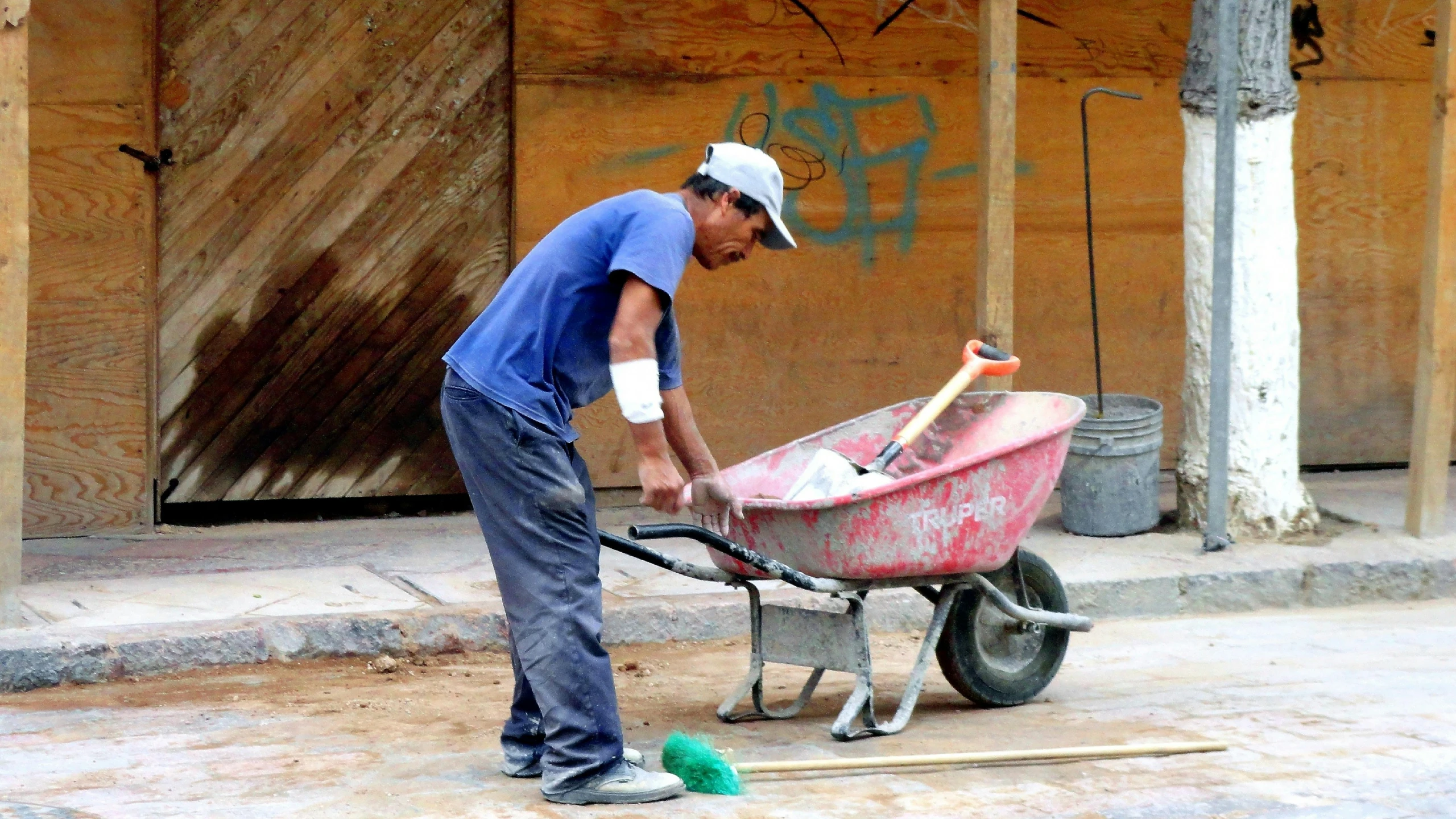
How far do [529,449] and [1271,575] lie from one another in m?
4.05

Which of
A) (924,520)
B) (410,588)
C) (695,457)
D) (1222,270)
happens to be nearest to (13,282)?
(410,588)

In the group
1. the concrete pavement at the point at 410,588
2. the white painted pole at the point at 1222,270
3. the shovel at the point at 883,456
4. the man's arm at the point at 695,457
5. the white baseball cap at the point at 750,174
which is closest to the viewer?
the white baseball cap at the point at 750,174

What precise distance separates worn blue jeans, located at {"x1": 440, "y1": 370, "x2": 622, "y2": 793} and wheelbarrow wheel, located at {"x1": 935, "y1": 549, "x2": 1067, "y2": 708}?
4.60ft

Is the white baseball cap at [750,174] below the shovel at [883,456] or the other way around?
the other way around

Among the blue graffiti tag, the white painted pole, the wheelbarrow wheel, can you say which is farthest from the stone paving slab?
the white painted pole

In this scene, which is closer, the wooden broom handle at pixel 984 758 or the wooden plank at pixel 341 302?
the wooden broom handle at pixel 984 758

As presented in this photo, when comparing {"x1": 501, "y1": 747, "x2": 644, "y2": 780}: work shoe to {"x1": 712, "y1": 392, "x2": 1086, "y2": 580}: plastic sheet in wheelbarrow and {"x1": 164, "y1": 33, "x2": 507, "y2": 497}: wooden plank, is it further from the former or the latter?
{"x1": 164, "y1": 33, "x2": 507, "y2": 497}: wooden plank

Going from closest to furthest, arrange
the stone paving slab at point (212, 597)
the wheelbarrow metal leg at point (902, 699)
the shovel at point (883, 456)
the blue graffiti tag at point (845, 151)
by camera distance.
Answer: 1. the wheelbarrow metal leg at point (902, 699)
2. the shovel at point (883, 456)
3. the stone paving slab at point (212, 597)
4. the blue graffiti tag at point (845, 151)

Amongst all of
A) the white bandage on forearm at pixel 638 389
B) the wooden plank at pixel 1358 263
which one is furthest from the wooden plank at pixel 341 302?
the wooden plank at pixel 1358 263

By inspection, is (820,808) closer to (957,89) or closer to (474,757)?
(474,757)

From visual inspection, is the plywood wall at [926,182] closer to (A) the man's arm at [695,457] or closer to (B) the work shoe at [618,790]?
(A) the man's arm at [695,457]

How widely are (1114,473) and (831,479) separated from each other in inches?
113

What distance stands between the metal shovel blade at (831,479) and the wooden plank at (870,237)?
318cm

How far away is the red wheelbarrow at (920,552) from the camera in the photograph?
472 cm
